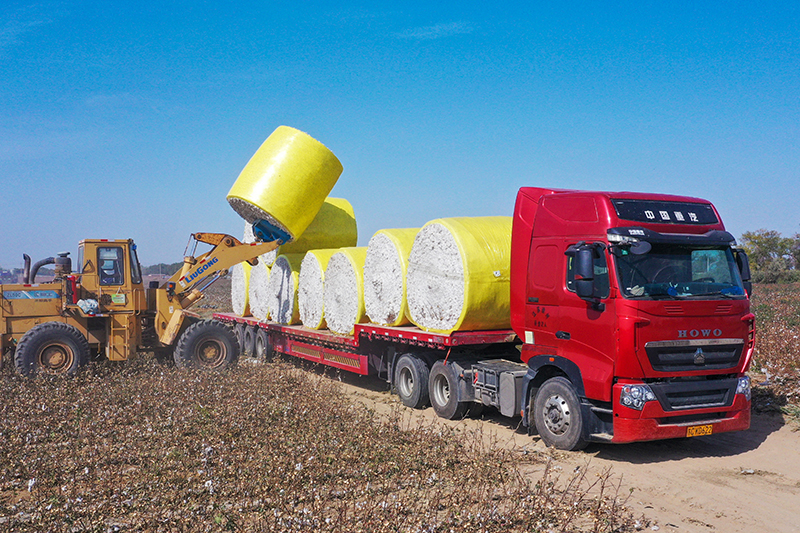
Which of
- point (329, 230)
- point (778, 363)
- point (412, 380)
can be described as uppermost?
point (329, 230)

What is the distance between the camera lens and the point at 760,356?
12766mm

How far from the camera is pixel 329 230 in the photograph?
15.5m

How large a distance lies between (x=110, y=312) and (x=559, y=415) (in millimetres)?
9651

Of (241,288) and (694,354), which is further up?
(241,288)

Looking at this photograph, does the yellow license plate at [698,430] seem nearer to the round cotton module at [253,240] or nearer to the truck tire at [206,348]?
the truck tire at [206,348]

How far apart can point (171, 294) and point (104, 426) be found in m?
5.66

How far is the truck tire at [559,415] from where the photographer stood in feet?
25.7

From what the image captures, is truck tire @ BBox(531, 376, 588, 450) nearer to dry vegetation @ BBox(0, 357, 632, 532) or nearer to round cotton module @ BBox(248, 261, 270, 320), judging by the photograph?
dry vegetation @ BBox(0, 357, 632, 532)

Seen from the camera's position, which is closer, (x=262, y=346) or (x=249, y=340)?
(x=262, y=346)

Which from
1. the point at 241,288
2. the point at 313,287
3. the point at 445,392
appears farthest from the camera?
the point at 241,288

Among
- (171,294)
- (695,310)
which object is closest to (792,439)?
(695,310)

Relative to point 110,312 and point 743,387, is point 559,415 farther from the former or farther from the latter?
point 110,312

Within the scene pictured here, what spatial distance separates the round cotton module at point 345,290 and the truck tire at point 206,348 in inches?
98.1

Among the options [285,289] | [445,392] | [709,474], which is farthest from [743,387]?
[285,289]
